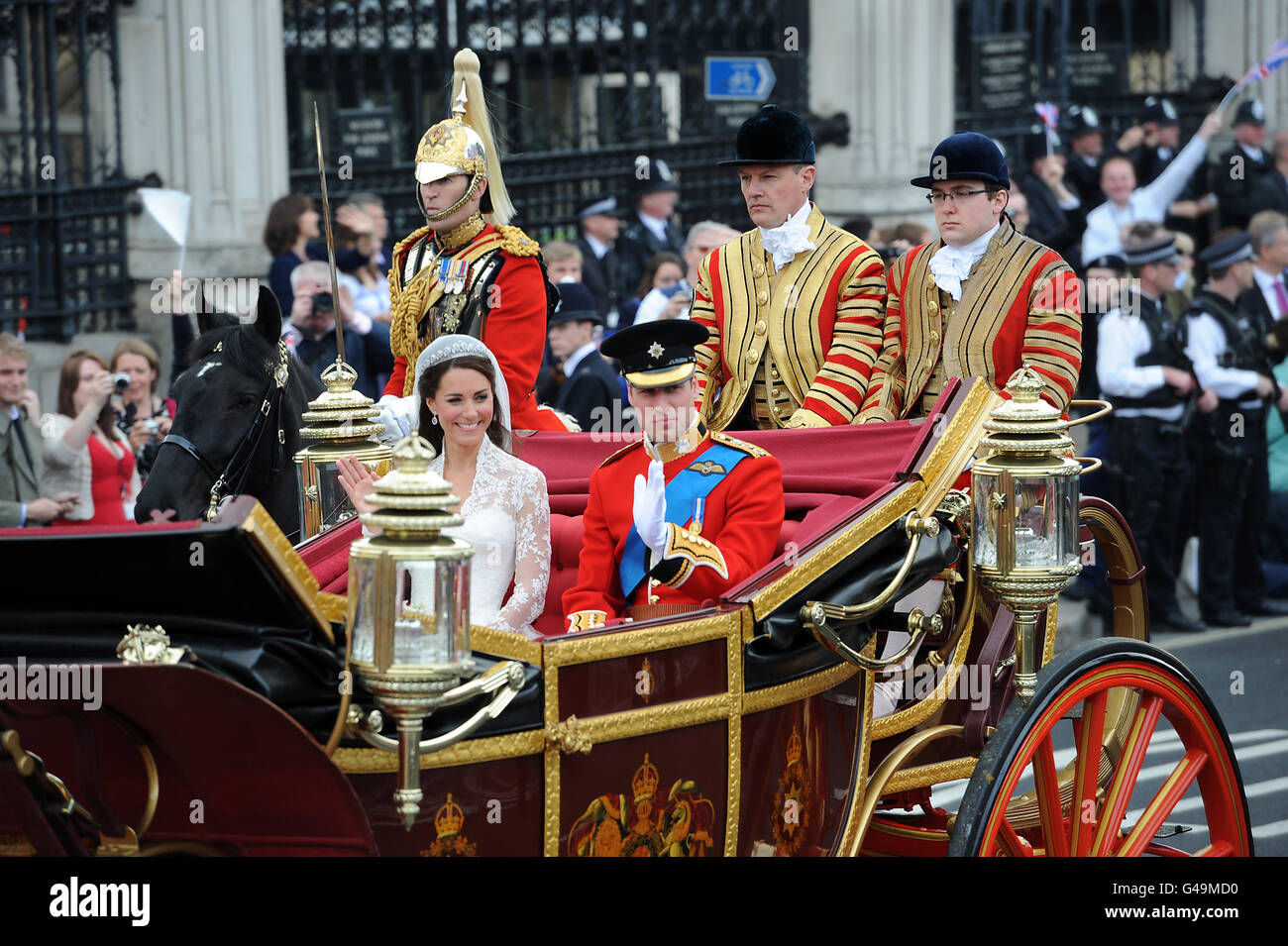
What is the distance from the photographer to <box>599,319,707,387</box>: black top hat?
4016mm

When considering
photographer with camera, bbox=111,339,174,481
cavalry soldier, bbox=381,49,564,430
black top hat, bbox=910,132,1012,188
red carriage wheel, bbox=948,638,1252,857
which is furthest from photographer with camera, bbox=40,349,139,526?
red carriage wheel, bbox=948,638,1252,857

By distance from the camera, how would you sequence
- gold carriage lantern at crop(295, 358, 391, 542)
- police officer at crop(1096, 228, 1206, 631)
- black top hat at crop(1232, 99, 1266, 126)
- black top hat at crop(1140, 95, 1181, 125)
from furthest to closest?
black top hat at crop(1140, 95, 1181, 125) → black top hat at crop(1232, 99, 1266, 126) → police officer at crop(1096, 228, 1206, 631) → gold carriage lantern at crop(295, 358, 391, 542)

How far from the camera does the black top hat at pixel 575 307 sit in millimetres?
8070

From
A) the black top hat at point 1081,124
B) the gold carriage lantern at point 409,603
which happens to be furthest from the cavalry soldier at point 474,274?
the black top hat at point 1081,124

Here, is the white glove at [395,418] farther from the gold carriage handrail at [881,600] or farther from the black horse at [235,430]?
the gold carriage handrail at [881,600]

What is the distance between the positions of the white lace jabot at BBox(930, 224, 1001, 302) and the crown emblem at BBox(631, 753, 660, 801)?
2.02m

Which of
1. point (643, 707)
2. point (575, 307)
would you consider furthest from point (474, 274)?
point (575, 307)

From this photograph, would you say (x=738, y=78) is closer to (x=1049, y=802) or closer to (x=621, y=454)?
(x=621, y=454)

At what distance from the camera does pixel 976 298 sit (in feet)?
16.5

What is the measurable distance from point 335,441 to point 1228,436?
592 centimetres

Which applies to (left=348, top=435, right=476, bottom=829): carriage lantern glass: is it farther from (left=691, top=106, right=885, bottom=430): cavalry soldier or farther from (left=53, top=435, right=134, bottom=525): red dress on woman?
(left=53, top=435, right=134, bottom=525): red dress on woman

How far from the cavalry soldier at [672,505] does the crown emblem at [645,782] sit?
484 mm

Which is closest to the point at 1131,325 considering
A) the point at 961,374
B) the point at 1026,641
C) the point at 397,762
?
the point at 961,374

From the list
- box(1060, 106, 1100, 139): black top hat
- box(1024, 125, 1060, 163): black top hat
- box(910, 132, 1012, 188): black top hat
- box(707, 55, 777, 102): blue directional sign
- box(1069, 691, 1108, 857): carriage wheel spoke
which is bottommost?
box(1069, 691, 1108, 857): carriage wheel spoke
